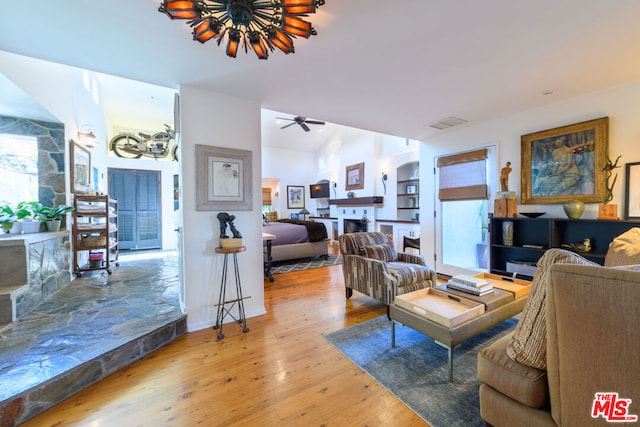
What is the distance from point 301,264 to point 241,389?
3547 mm

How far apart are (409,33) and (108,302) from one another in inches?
151

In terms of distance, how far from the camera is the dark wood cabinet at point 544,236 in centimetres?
267

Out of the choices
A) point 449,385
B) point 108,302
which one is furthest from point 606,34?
point 108,302

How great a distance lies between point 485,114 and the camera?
11.0 ft

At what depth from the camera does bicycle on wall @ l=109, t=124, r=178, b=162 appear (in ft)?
19.9

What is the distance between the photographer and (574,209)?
274 centimetres

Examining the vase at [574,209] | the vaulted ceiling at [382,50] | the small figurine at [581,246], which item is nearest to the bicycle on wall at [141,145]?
the vaulted ceiling at [382,50]

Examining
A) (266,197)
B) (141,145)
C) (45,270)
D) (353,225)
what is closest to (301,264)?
(353,225)

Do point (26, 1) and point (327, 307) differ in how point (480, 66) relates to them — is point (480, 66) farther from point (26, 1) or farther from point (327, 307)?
point (26, 1)

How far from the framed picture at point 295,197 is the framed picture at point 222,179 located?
6476mm

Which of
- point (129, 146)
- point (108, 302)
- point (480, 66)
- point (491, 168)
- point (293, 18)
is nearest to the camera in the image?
point (293, 18)

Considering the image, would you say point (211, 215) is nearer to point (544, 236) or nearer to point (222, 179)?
point (222, 179)

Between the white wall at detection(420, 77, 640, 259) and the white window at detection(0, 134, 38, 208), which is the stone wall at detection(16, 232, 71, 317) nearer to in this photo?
the white window at detection(0, 134, 38, 208)

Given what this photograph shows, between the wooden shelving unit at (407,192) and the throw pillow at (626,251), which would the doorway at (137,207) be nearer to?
the wooden shelving unit at (407,192)
